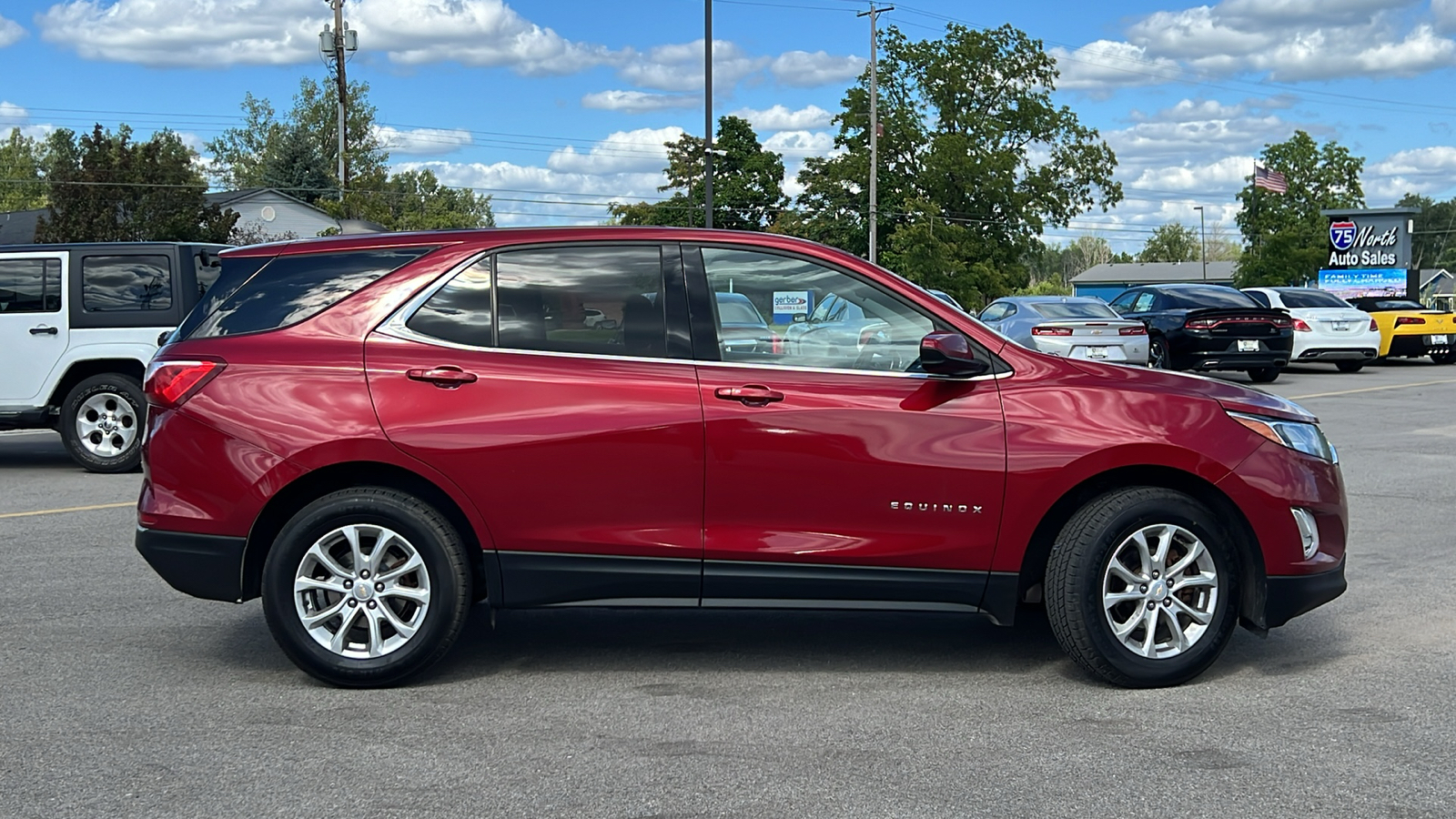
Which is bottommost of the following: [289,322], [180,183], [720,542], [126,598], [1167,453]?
[126,598]

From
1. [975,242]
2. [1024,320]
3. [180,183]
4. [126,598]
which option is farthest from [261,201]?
[126,598]

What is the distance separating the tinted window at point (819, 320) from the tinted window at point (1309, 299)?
73.0 feet

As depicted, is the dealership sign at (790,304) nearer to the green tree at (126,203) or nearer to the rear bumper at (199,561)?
the rear bumper at (199,561)

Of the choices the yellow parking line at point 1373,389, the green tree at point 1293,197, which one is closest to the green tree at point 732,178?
the green tree at point 1293,197

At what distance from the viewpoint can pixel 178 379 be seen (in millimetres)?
5445

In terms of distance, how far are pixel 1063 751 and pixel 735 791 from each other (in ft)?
3.75

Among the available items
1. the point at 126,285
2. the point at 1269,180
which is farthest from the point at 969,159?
the point at 126,285

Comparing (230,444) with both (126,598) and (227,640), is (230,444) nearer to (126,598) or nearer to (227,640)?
(227,640)

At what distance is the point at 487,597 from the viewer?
214 inches

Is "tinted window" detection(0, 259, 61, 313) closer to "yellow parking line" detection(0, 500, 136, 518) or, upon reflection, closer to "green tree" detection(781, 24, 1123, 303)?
"yellow parking line" detection(0, 500, 136, 518)

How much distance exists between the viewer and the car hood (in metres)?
5.41

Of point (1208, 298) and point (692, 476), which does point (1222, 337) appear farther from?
point (692, 476)

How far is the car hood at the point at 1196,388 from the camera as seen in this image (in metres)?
5.41

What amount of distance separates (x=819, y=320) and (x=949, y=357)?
0.55 m
